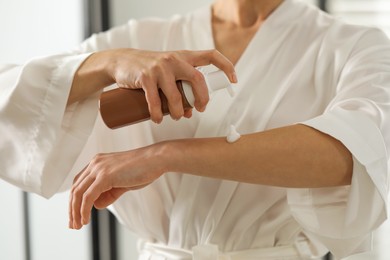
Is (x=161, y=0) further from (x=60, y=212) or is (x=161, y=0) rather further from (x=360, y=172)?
(x=360, y=172)

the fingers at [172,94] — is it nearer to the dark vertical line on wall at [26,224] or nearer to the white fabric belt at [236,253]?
the white fabric belt at [236,253]

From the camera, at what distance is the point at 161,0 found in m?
2.48

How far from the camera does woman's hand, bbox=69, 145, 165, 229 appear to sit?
1.07 metres

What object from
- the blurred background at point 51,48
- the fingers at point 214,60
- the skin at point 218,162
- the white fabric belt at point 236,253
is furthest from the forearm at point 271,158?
the blurred background at point 51,48

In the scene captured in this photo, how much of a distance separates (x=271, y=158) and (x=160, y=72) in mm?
212

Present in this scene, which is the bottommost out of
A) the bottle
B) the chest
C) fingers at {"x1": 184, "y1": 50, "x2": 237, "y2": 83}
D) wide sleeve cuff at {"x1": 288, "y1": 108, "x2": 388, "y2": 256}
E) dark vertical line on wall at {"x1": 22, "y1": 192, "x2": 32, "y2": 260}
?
dark vertical line on wall at {"x1": 22, "y1": 192, "x2": 32, "y2": 260}

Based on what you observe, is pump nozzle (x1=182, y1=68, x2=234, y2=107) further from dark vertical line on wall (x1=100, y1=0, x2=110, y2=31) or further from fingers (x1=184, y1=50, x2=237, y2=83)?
dark vertical line on wall (x1=100, y1=0, x2=110, y2=31)

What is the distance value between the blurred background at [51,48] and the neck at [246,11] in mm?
1026

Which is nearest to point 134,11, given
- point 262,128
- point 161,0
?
point 161,0

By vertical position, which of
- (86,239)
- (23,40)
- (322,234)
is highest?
(322,234)

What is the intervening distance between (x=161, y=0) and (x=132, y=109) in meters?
1.48

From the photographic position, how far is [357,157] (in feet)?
3.58

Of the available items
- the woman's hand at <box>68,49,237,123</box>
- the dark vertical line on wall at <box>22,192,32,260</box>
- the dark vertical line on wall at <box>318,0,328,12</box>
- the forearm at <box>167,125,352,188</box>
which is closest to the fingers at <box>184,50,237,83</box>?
the woman's hand at <box>68,49,237,123</box>

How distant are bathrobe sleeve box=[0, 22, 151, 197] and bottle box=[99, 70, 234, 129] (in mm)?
124
